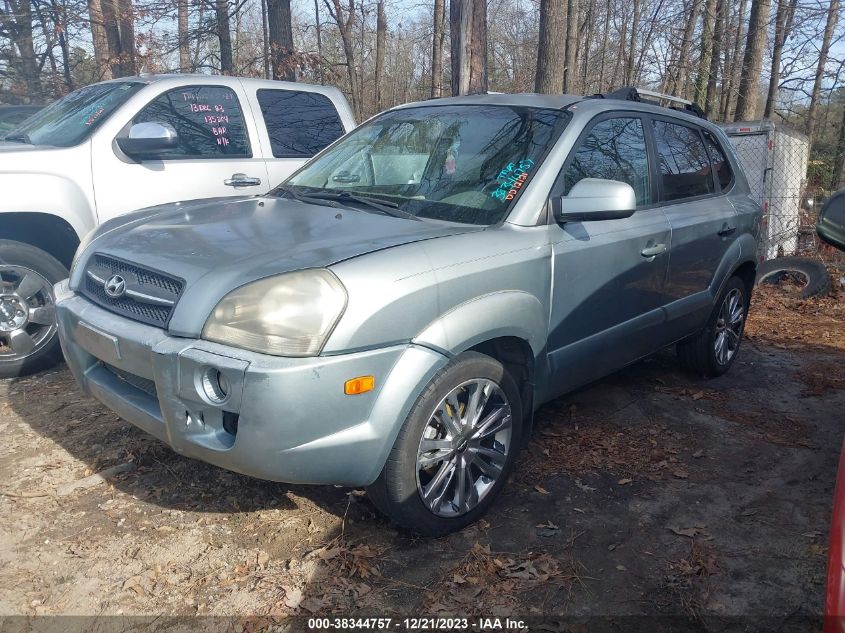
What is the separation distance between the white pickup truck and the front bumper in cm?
231

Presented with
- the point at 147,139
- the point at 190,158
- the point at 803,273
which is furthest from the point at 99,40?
the point at 803,273

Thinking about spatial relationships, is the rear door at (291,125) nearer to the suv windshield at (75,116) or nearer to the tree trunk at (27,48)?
the suv windshield at (75,116)

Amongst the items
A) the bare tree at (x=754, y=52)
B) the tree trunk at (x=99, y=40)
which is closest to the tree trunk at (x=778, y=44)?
the bare tree at (x=754, y=52)

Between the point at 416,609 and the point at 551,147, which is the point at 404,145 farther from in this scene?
the point at 416,609

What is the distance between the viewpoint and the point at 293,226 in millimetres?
3062

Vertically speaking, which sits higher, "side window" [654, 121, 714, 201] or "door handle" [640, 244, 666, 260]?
"side window" [654, 121, 714, 201]

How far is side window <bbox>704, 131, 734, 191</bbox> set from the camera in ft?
15.8

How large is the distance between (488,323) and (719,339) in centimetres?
296

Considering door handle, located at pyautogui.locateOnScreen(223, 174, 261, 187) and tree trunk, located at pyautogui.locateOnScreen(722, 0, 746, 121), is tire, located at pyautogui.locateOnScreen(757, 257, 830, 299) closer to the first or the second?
door handle, located at pyautogui.locateOnScreen(223, 174, 261, 187)

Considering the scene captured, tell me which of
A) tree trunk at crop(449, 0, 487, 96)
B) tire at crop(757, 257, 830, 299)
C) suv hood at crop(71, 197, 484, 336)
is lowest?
tire at crop(757, 257, 830, 299)

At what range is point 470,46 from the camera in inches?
312

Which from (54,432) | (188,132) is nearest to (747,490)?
(54,432)

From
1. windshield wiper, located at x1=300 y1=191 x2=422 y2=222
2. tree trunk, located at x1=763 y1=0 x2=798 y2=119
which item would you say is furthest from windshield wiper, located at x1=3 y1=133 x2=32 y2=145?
tree trunk, located at x1=763 y1=0 x2=798 y2=119

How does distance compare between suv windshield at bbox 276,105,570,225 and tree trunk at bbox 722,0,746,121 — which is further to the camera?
tree trunk at bbox 722,0,746,121
